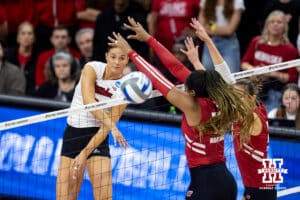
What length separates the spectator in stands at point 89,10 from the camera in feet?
48.6

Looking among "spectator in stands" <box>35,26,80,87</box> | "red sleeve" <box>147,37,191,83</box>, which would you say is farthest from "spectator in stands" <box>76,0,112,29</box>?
"red sleeve" <box>147,37,191,83</box>

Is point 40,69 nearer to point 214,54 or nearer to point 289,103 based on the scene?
point 289,103

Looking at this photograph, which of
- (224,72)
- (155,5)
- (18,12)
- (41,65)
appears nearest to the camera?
(224,72)

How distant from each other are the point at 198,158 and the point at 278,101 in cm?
356

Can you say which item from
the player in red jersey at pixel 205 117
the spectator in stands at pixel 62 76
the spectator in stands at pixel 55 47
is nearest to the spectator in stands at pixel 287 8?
the spectator in stands at pixel 62 76

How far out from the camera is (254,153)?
9625 millimetres

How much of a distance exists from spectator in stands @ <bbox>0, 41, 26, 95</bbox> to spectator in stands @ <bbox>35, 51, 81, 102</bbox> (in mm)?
298

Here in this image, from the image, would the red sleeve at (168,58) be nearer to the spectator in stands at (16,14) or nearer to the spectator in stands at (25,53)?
the spectator in stands at (25,53)

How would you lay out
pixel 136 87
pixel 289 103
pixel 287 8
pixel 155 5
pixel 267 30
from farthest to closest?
pixel 155 5 → pixel 287 8 → pixel 267 30 → pixel 289 103 → pixel 136 87

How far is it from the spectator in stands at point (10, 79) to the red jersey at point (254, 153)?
437 cm

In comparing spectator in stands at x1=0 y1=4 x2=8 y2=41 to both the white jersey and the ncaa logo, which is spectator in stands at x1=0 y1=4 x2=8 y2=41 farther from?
the ncaa logo

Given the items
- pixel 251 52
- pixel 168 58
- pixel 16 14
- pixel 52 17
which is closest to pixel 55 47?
pixel 52 17

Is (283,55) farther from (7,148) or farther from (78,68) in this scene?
(7,148)

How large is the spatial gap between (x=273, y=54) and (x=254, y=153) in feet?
11.7
